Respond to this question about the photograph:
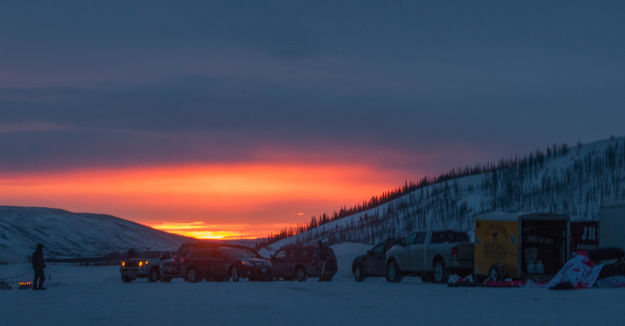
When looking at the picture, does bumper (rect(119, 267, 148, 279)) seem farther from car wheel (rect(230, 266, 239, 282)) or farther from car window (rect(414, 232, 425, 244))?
car window (rect(414, 232, 425, 244))

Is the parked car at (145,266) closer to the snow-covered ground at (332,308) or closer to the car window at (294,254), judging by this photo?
the car window at (294,254)

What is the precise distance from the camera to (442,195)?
114m

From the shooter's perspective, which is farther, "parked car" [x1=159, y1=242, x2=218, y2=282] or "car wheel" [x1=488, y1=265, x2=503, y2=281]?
"parked car" [x1=159, y1=242, x2=218, y2=282]

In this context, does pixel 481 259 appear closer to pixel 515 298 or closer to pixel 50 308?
pixel 515 298

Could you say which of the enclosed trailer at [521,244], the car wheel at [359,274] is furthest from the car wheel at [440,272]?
the car wheel at [359,274]

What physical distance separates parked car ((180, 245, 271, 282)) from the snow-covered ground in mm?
10861

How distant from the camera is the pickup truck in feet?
87.2

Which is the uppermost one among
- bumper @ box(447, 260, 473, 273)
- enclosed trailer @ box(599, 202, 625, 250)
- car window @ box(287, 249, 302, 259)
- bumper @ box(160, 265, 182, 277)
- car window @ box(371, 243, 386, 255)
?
enclosed trailer @ box(599, 202, 625, 250)

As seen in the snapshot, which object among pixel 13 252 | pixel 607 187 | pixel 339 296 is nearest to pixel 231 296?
pixel 339 296

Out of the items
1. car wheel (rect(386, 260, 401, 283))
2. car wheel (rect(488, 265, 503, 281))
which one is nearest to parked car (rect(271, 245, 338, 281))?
car wheel (rect(386, 260, 401, 283))

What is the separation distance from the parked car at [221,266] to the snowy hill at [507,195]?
4521 centimetres

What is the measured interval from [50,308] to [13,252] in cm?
16255

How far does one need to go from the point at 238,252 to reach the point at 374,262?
264 inches

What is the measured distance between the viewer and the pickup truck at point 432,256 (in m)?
26.6
